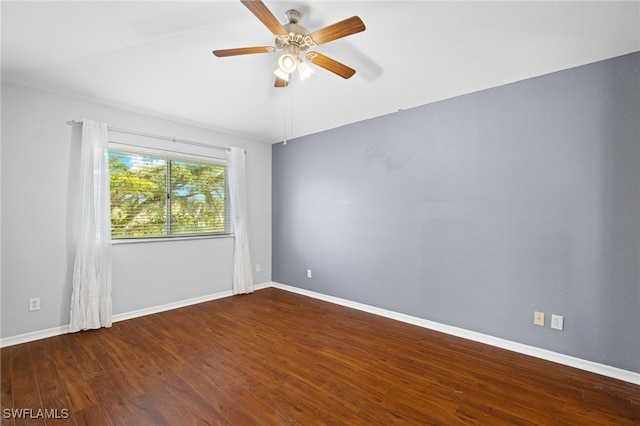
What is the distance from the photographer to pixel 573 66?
7.58 feet

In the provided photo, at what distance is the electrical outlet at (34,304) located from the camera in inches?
107

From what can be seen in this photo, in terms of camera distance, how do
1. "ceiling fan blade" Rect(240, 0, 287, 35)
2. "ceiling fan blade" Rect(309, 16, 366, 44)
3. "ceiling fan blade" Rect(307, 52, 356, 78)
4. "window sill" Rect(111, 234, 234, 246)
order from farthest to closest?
"window sill" Rect(111, 234, 234, 246) → "ceiling fan blade" Rect(307, 52, 356, 78) → "ceiling fan blade" Rect(309, 16, 366, 44) → "ceiling fan blade" Rect(240, 0, 287, 35)

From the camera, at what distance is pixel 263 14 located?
1513mm

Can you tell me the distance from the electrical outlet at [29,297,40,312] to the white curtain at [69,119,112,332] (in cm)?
26

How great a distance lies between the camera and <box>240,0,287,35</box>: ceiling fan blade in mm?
1424

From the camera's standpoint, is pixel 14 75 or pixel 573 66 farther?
pixel 14 75

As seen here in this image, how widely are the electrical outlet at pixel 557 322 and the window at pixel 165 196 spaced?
3.97 meters

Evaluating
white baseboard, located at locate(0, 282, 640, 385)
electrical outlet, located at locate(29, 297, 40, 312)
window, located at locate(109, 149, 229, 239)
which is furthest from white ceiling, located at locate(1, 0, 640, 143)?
white baseboard, located at locate(0, 282, 640, 385)

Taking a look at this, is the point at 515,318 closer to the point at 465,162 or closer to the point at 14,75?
the point at 465,162

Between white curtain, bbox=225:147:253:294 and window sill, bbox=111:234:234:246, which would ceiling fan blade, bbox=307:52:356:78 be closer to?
white curtain, bbox=225:147:253:294

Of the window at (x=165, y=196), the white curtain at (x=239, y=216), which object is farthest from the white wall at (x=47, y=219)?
the white curtain at (x=239, y=216)

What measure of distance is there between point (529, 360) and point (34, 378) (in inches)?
153

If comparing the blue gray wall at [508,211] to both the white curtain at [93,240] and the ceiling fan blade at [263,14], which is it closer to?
the ceiling fan blade at [263,14]

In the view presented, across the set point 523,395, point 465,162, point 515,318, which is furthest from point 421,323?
point 465,162
